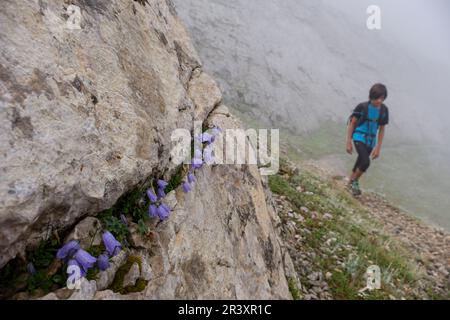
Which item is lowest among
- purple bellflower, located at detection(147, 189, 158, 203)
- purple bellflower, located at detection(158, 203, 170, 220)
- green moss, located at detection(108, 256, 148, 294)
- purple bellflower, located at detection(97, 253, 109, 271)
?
green moss, located at detection(108, 256, 148, 294)

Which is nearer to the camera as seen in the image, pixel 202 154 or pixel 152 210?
pixel 152 210

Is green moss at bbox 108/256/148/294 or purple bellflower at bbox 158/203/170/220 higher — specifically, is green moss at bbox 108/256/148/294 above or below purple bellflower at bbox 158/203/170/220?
below

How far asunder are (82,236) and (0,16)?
6.73ft

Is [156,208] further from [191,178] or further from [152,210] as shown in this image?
[191,178]

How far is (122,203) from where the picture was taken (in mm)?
4430

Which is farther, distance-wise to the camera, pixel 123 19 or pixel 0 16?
pixel 123 19

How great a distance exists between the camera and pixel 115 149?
14.0 ft

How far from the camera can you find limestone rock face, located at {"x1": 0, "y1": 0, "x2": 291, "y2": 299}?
11.2 feet

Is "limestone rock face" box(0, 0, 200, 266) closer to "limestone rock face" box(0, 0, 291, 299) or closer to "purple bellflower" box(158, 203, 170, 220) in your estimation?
"limestone rock face" box(0, 0, 291, 299)

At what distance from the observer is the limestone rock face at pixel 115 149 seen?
3428 mm

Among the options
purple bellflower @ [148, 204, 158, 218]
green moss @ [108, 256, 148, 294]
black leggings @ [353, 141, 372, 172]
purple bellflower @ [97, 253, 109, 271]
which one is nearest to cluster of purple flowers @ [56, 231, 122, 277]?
purple bellflower @ [97, 253, 109, 271]

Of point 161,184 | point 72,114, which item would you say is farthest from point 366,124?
point 72,114

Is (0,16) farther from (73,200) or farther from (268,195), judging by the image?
(268,195)
